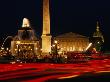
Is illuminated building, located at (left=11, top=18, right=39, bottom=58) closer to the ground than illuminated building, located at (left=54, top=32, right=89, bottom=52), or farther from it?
closer to the ground

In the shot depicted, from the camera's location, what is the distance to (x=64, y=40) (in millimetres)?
124812

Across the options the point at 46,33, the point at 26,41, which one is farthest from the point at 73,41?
the point at 46,33

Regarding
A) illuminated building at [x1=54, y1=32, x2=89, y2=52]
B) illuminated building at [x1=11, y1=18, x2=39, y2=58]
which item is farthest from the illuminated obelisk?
illuminated building at [x1=54, y1=32, x2=89, y2=52]

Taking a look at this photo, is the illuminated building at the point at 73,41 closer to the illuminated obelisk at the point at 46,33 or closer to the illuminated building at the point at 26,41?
the illuminated building at the point at 26,41

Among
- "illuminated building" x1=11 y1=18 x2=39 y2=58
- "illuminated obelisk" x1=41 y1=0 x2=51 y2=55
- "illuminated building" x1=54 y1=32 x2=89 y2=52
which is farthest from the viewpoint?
"illuminated building" x1=54 y1=32 x2=89 y2=52

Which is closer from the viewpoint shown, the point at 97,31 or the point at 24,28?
the point at 24,28

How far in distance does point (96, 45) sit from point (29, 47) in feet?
110

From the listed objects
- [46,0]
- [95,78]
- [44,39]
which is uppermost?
[46,0]

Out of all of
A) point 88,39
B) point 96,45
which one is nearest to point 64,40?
point 88,39

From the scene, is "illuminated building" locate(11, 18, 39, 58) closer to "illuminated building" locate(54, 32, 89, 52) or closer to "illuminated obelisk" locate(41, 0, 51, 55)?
"illuminated obelisk" locate(41, 0, 51, 55)

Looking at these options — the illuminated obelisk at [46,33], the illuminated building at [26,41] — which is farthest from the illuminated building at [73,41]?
the illuminated obelisk at [46,33]

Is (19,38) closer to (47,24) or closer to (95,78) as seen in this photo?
(47,24)

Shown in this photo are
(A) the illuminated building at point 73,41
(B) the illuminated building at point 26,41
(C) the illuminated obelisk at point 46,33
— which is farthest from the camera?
(A) the illuminated building at point 73,41

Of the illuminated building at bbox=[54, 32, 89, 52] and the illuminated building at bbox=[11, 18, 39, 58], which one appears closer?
the illuminated building at bbox=[11, 18, 39, 58]
